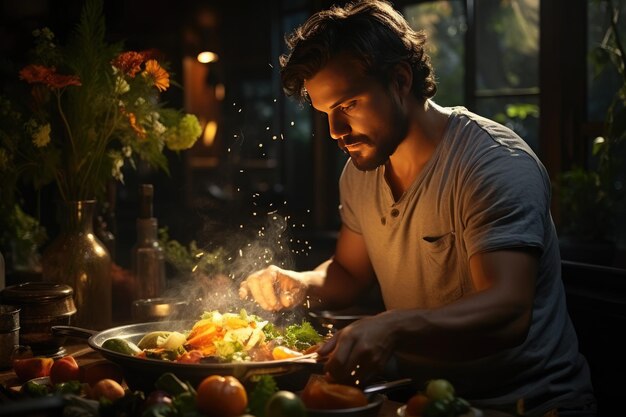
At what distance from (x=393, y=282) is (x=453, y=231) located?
391 millimetres

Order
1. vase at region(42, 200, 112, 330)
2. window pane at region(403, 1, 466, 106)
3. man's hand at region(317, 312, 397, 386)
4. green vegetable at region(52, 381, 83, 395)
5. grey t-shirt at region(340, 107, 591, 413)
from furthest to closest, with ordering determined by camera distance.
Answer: window pane at region(403, 1, 466, 106), vase at region(42, 200, 112, 330), grey t-shirt at region(340, 107, 591, 413), green vegetable at region(52, 381, 83, 395), man's hand at region(317, 312, 397, 386)

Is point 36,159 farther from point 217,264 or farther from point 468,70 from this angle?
point 468,70

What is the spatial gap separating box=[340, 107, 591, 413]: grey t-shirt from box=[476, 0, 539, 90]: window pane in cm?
245

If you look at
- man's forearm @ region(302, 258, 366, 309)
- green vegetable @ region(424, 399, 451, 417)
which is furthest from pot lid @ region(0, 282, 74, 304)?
green vegetable @ region(424, 399, 451, 417)

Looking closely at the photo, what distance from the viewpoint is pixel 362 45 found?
103 inches

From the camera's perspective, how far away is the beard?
263 centimetres

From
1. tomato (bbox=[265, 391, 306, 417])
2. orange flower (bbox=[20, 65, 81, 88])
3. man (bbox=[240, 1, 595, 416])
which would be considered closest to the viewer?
tomato (bbox=[265, 391, 306, 417])

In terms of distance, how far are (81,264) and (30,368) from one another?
728 millimetres

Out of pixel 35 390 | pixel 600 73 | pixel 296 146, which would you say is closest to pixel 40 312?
pixel 35 390

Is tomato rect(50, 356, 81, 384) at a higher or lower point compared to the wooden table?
higher

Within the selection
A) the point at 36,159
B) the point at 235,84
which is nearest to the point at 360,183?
the point at 36,159

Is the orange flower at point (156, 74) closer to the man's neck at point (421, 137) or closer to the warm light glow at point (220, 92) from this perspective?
the man's neck at point (421, 137)

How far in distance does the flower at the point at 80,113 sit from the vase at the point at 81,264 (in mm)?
97

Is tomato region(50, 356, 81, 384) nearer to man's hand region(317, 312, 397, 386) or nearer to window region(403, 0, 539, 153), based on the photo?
man's hand region(317, 312, 397, 386)
